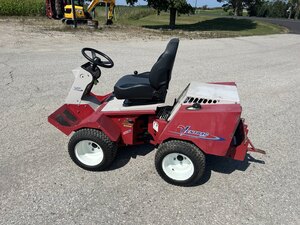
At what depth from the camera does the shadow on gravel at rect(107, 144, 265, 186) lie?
3277mm

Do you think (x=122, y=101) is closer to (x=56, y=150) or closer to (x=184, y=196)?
(x=56, y=150)

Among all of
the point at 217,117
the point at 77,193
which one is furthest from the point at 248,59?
the point at 77,193

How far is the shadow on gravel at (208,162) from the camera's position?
328 cm

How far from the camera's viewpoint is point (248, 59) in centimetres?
970

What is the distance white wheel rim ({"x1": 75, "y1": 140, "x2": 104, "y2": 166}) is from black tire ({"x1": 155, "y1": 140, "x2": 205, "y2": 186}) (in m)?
0.64

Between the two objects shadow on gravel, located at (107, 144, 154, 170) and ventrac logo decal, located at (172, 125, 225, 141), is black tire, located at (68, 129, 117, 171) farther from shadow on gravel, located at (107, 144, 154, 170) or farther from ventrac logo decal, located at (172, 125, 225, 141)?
ventrac logo decal, located at (172, 125, 225, 141)

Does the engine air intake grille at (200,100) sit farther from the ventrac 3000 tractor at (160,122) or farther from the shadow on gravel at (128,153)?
the shadow on gravel at (128,153)

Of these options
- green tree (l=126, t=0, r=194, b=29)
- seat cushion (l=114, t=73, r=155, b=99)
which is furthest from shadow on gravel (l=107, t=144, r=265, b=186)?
green tree (l=126, t=0, r=194, b=29)

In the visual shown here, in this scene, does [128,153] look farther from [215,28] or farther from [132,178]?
[215,28]

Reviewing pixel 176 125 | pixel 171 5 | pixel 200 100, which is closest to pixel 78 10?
pixel 171 5

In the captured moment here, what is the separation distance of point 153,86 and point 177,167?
33.1 inches

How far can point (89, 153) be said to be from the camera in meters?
3.21

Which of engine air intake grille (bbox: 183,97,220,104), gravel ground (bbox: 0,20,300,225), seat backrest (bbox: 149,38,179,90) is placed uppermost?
seat backrest (bbox: 149,38,179,90)

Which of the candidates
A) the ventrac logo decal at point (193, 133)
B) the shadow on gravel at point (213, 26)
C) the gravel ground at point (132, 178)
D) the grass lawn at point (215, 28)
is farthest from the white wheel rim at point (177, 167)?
the shadow on gravel at point (213, 26)
